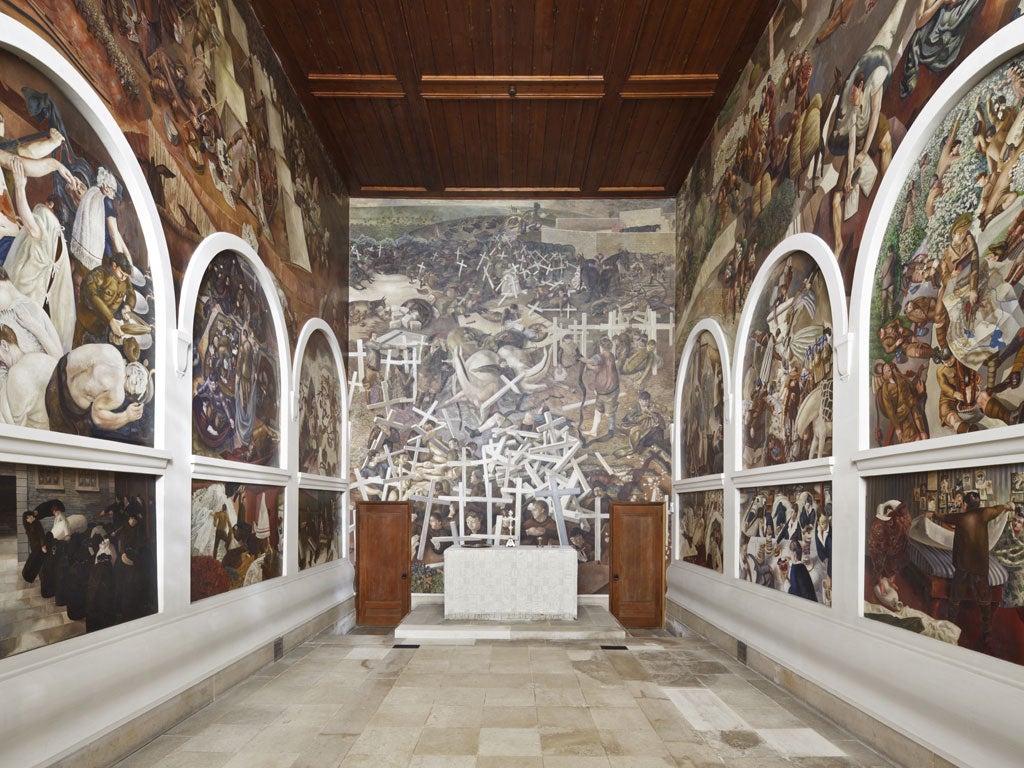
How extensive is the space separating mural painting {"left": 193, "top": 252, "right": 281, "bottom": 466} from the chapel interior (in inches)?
2.6

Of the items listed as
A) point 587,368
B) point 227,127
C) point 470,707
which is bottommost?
point 470,707

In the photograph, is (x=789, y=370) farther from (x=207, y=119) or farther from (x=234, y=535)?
(x=207, y=119)

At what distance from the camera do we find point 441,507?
523 inches

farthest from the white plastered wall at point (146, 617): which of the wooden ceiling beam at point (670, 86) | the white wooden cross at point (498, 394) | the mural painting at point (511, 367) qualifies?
the wooden ceiling beam at point (670, 86)

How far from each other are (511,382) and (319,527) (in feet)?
13.8

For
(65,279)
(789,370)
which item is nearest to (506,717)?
(789,370)

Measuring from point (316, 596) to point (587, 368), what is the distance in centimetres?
598

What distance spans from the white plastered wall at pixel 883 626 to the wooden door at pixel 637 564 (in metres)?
4.10

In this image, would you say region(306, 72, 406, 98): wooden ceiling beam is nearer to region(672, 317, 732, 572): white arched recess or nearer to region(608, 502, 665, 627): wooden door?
region(672, 317, 732, 572): white arched recess

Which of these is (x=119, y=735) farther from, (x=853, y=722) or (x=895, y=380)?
(x=895, y=380)

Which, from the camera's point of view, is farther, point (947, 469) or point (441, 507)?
point (441, 507)

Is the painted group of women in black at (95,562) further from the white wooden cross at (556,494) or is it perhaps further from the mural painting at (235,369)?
the white wooden cross at (556,494)

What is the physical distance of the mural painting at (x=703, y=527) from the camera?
1020 centimetres

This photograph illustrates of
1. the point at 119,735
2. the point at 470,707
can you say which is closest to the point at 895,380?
the point at 470,707
